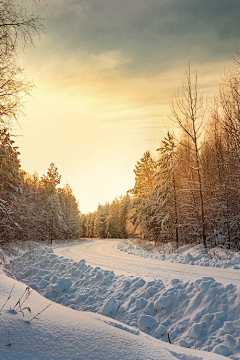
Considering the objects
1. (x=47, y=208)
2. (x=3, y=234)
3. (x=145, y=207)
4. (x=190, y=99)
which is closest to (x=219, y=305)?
(x=3, y=234)

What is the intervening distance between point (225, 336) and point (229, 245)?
Answer: 13.6 metres

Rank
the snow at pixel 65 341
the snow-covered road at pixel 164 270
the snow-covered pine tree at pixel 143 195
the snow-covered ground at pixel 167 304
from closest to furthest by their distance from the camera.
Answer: the snow at pixel 65 341
the snow-covered ground at pixel 167 304
the snow-covered road at pixel 164 270
the snow-covered pine tree at pixel 143 195

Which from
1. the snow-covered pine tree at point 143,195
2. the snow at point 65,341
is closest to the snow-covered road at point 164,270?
the snow at point 65,341

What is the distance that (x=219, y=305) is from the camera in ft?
18.4

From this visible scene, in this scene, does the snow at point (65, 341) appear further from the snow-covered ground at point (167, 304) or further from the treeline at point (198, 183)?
the treeline at point (198, 183)

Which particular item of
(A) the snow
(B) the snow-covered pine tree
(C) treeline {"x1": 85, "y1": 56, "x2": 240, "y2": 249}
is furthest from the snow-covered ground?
(B) the snow-covered pine tree

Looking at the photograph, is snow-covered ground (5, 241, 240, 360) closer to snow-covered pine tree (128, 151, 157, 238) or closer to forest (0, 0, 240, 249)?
forest (0, 0, 240, 249)

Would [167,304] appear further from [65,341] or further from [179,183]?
[179,183]

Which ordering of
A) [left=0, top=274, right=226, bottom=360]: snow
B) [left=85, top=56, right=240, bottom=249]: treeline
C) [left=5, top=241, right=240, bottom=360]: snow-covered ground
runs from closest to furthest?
[left=0, top=274, right=226, bottom=360]: snow → [left=5, top=241, right=240, bottom=360]: snow-covered ground → [left=85, top=56, right=240, bottom=249]: treeline

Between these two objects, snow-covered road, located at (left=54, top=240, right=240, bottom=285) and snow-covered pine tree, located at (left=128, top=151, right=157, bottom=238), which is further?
snow-covered pine tree, located at (left=128, top=151, right=157, bottom=238)

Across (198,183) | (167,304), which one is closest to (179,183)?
(198,183)

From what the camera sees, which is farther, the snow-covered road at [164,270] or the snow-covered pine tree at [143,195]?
the snow-covered pine tree at [143,195]

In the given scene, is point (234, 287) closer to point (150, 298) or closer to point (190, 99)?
point (150, 298)

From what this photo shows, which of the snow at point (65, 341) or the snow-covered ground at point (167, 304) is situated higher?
the snow at point (65, 341)
